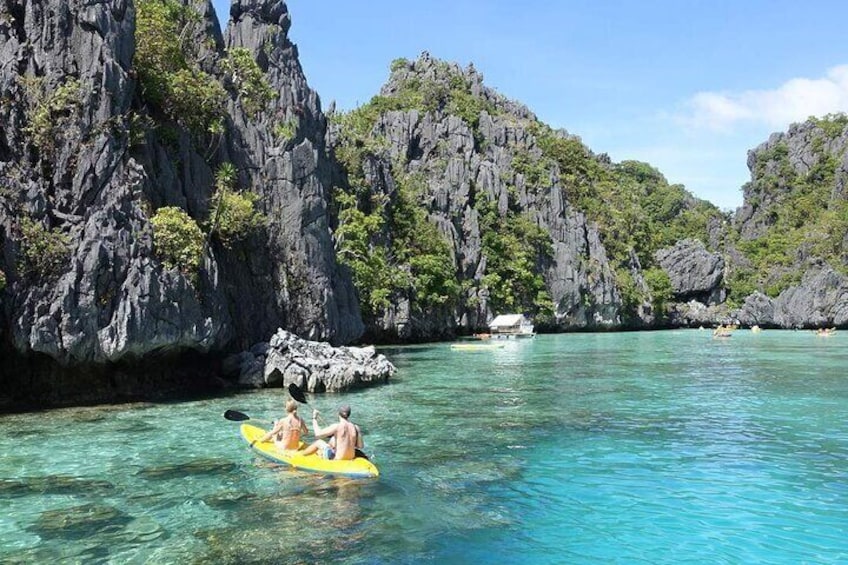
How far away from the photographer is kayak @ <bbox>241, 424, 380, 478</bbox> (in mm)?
12516

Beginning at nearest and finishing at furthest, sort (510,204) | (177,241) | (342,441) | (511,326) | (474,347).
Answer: (342,441), (177,241), (474,347), (511,326), (510,204)

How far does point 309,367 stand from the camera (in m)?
24.7

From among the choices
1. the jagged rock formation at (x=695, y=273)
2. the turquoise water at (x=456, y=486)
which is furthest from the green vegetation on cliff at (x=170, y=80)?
the jagged rock formation at (x=695, y=273)

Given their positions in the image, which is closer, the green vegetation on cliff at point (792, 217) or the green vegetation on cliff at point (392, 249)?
the green vegetation on cliff at point (392, 249)

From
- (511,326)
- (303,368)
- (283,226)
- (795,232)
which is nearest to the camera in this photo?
(303,368)

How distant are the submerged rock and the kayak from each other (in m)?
10.1

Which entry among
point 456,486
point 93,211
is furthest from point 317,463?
point 93,211

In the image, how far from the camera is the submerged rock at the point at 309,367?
80.2 ft

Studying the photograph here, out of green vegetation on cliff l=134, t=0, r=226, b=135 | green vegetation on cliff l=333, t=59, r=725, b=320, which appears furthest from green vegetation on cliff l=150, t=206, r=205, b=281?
green vegetation on cliff l=333, t=59, r=725, b=320

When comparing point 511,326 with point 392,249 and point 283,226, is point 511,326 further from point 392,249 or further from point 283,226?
point 283,226

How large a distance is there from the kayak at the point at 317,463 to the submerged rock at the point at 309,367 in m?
10.1

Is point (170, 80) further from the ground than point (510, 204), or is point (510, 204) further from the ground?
point (510, 204)

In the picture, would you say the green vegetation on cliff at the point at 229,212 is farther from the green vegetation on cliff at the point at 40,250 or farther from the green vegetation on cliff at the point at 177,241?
the green vegetation on cliff at the point at 40,250

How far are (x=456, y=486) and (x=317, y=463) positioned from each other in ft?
8.89
